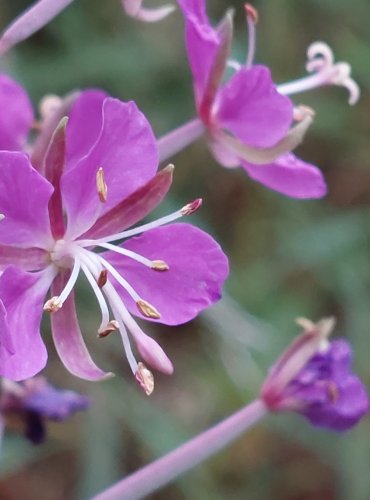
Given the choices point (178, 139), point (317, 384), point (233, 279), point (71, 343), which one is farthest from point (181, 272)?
point (233, 279)

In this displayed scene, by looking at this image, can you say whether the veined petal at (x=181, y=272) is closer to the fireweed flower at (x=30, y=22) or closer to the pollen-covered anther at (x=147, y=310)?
the pollen-covered anther at (x=147, y=310)

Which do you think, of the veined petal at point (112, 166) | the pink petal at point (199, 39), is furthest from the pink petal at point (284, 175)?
the veined petal at point (112, 166)

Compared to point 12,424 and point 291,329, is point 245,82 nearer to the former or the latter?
point 12,424

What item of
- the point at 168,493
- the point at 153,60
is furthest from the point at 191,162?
the point at 168,493

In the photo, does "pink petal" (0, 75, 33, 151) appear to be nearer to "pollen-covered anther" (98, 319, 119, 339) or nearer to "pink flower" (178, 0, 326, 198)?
"pink flower" (178, 0, 326, 198)

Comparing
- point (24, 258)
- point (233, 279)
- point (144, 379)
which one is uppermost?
point (24, 258)

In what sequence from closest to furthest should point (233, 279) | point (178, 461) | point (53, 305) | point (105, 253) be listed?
point (53, 305)
point (105, 253)
point (178, 461)
point (233, 279)

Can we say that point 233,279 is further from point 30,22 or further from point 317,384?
point 30,22

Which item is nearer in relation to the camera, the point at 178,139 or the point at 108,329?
the point at 108,329
